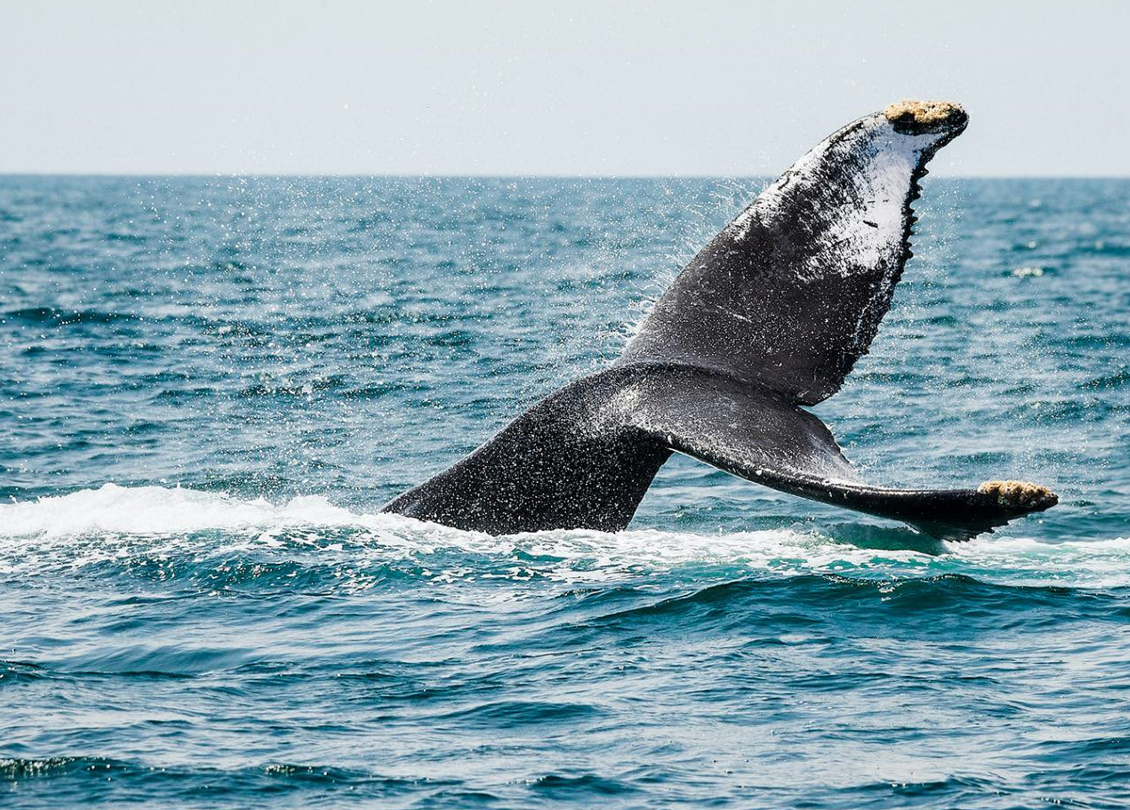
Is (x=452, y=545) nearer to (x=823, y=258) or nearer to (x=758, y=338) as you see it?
(x=758, y=338)

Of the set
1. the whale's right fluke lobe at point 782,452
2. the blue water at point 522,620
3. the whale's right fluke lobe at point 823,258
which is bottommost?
the blue water at point 522,620

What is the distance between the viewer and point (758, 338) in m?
7.84

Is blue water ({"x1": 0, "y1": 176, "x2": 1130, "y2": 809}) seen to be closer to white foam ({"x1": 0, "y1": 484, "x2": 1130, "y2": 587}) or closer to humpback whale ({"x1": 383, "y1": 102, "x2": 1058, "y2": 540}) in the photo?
white foam ({"x1": 0, "y1": 484, "x2": 1130, "y2": 587})

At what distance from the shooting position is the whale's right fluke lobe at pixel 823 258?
25.0ft

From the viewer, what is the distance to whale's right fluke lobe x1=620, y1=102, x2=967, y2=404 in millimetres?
7609

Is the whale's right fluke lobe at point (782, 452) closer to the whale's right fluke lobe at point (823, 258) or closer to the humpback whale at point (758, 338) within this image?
the humpback whale at point (758, 338)

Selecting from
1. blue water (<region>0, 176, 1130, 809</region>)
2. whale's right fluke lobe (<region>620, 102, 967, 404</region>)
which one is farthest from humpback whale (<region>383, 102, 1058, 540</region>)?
blue water (<region>0, 176, 1130, 809</region>)

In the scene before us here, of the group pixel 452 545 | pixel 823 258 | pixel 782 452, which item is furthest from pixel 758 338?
pixel 452 545

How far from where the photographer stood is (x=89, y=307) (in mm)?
28031

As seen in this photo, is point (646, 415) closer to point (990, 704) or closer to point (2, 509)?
point (990, 704)

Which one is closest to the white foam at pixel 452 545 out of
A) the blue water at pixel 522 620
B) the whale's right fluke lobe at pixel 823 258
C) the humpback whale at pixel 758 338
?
the blue water at pixel 522 620

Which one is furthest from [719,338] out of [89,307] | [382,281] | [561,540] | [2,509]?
[382,281]

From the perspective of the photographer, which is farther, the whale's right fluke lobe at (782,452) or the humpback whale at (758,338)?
the humpback whale at (758,338)

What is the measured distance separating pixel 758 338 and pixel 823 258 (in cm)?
51
